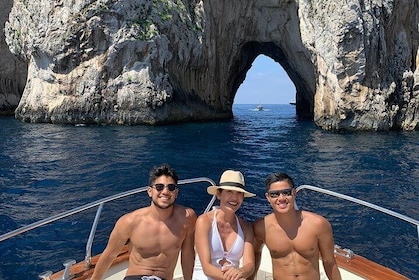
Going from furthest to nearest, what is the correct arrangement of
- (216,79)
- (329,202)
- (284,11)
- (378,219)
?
(216,79)
(284,11)
(329,202)
(378,219)

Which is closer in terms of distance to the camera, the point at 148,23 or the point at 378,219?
the point at 378,219

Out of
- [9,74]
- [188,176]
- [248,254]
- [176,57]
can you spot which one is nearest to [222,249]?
[248,254]

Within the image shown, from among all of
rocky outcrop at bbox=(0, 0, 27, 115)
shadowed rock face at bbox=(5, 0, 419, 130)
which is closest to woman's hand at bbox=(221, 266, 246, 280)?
shadowed rock face at bbox=(5, 0, 419, 130)

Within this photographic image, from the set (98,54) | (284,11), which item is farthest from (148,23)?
(284,11)

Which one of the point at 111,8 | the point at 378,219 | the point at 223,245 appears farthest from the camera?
the point at 111,8

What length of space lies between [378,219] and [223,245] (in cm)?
836

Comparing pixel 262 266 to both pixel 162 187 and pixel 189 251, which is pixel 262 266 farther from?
pixel 162 187

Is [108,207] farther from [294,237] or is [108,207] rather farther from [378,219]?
[294,237]

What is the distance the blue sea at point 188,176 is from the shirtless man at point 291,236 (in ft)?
15.7

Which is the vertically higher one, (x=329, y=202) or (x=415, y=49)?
(x=415, y=49)

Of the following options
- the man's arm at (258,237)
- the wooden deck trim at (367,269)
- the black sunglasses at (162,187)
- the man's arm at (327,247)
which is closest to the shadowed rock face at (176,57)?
the wooden deck trim at (367,269)

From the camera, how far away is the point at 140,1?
34469mm

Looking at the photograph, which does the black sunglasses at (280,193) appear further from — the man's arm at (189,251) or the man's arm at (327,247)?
the man's arm at (189,251)

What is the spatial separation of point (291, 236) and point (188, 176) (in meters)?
11.4
